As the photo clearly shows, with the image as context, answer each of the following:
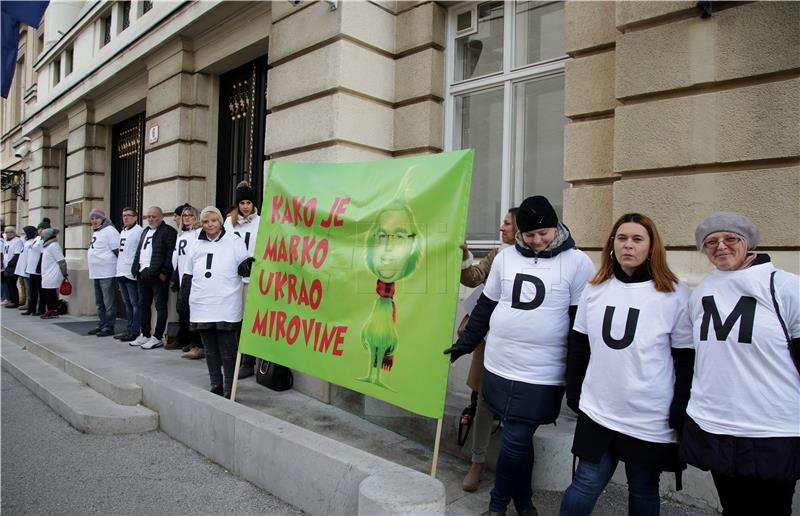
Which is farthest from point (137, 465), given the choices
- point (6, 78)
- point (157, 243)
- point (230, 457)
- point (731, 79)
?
point (731, 79)

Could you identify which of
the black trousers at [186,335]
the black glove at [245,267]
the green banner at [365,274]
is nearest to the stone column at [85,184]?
the black trousers at [186,335]

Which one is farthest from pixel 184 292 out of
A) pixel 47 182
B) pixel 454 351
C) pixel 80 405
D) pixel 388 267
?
pixel 47 182

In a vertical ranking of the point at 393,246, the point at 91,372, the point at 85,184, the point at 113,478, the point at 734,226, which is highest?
the point at 85,184

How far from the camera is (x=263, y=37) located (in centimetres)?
724

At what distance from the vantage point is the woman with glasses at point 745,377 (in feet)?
7.14

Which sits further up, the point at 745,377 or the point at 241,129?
the point at 241,129

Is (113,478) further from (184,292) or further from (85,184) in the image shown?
(85,184)

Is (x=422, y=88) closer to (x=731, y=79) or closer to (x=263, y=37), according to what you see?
(x=263, y=37)

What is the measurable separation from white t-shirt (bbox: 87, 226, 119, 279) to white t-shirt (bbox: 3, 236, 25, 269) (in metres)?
5.71

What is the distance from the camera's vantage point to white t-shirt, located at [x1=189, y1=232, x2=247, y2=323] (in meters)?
4.90

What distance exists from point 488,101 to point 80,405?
503 centimetres

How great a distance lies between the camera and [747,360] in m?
2.22

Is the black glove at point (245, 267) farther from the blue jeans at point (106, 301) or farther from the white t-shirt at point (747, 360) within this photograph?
the blue jeans at point (106, 301)

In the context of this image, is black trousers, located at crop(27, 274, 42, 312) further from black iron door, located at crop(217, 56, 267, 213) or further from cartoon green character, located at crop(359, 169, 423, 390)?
cartoon green character, located at crop(359, 169, 423, 390)
